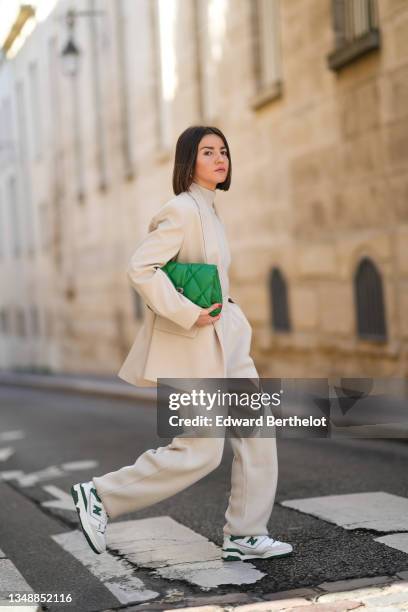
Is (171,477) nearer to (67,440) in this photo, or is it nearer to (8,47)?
(67,440)

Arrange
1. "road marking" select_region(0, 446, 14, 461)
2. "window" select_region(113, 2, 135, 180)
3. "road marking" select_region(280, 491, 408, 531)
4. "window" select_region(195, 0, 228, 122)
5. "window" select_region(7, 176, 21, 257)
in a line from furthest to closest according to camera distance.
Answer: "window" select_region(7, 176, 21, 257) → "window" select_region(113, 2, 135, 180) → "window" select_region(195, 0, 228, 122) → "road marking" select_region(0, 446, 14, 461) → "road marking" select_region(280, 491, 408, 531)

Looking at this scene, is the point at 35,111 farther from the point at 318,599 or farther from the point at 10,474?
the point at 318,599

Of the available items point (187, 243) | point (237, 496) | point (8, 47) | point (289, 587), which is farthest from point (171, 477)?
point (8, 47)

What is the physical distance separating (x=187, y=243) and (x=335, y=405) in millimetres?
6491

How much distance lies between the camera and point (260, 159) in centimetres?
1589

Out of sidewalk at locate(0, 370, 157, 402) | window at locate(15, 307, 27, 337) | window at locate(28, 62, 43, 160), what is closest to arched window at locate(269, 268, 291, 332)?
sidewalk at locate(0, 370, 157, 402)

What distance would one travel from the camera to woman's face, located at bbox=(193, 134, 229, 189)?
4.90 metres

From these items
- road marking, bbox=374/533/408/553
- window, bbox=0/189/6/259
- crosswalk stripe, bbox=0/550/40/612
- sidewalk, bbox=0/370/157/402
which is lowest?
sidewalk, bbox=0/370/157/402

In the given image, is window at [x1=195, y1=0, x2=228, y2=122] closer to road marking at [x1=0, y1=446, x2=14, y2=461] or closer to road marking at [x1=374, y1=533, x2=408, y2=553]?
road marking at [x1=0, y1=446, x2=14, y2=461]

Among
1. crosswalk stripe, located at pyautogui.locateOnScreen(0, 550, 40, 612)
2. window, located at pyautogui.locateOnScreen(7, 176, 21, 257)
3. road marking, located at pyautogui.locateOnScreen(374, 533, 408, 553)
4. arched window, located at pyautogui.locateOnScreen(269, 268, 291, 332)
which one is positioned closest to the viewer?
crosswalk stripe, located at pyautogui.locateOnScreen(0, 550, 40, 612)

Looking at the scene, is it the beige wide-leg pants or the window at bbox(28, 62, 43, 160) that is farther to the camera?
the window at bbox(28, 62, 43, 160)

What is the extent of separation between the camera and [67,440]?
10.8 m

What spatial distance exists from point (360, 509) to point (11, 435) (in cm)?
658

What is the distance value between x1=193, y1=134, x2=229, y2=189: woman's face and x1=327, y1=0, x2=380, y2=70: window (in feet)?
25.3
